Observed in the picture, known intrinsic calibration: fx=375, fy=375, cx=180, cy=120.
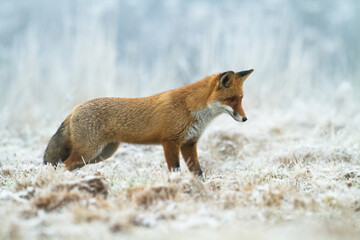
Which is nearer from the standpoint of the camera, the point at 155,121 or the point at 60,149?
the point at 155,121

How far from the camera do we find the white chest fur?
14.9 ft

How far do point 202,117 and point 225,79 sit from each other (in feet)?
1.78

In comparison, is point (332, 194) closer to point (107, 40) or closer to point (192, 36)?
point (107, 40)

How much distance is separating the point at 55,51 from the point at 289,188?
25.4ft

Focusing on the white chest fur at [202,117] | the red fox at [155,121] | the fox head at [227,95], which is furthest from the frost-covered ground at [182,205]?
the fox head at [227,95]

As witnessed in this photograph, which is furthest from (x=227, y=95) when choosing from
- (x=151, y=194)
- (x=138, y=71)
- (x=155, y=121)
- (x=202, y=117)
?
(x=138, y=71)

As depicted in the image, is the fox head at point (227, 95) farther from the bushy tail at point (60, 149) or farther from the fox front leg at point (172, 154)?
the bushy tail at point (60, 149)

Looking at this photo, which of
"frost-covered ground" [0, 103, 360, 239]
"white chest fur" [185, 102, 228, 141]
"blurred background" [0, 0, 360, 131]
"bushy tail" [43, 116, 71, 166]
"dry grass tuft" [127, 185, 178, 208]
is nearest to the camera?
"frost-covered ground" [0, 103, 360, 239]

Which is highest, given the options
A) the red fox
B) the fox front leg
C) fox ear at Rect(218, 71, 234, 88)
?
fox ear at Rect(218, 71, 234, 88)

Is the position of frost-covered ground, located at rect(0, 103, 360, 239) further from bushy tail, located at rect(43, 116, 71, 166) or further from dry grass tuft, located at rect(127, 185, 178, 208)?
bushy tail, located at rect(43, 116, 71, 166)

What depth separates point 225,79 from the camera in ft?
14.7

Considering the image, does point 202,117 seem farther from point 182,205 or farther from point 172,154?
point 182,205

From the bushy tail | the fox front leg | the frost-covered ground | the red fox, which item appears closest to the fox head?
the red fox

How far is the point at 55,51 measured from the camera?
9789mm
